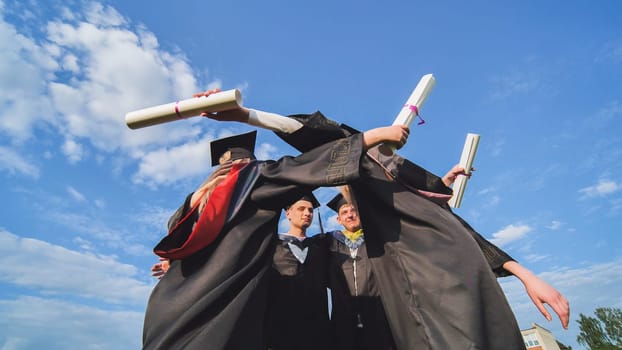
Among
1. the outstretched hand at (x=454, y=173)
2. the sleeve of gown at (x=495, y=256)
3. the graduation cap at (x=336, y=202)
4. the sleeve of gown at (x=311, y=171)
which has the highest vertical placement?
the graduation cap at (x=336, y=202)

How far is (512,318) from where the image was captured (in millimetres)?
A: 2396

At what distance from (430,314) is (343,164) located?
3.80 feet

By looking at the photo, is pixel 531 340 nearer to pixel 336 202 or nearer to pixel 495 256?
pixel 336 202

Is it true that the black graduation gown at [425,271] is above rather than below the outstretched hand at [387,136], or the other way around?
below

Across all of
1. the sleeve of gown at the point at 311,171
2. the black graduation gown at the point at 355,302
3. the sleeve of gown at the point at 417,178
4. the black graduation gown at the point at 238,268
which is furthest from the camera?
the black graduation gown at the point at 355,302

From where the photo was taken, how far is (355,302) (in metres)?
3.82

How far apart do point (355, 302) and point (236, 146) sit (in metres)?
2.19

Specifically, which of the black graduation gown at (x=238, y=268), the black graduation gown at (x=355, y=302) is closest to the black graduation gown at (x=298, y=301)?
the black graduation gown at (x=355, y=302)

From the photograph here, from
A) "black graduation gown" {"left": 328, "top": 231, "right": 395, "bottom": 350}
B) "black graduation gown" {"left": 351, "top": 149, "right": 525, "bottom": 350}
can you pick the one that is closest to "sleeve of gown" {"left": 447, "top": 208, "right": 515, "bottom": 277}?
"black graduation gown" {"left": 351, "top": 149, "right": 525, "bottom": 350}

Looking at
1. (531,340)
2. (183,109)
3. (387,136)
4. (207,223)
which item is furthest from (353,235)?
(531,340)

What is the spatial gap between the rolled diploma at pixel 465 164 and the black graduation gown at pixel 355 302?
3.86 ft

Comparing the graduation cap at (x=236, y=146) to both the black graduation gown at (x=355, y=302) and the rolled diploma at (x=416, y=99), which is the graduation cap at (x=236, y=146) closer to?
the black graduation gown at (x=355, y=302)

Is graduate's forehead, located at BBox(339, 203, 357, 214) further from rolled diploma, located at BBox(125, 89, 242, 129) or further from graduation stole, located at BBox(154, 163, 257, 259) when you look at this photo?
rolled diploma, located at BBox(125, 89, 242, 129)

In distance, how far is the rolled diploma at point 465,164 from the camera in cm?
387
